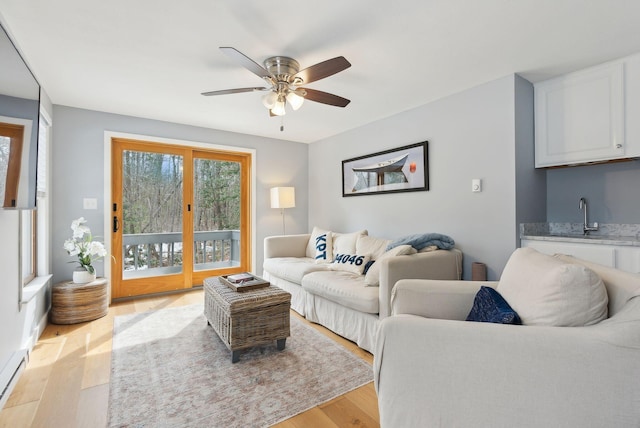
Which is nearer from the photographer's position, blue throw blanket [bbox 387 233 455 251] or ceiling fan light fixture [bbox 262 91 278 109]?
ceiling fan light fixture [bbox 262 91 278 109]

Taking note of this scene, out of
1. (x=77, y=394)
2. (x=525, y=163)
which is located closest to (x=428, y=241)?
(x=525, y=163)

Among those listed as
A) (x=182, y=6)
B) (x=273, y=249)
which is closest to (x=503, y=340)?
(x=182, y=6)

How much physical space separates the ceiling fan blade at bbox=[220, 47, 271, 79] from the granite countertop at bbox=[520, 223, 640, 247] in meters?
2.45

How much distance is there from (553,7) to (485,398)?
2.09 meters

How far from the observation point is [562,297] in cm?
109

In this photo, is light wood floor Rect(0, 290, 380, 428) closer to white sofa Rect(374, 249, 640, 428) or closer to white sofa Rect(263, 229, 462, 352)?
white sofa Rect(263, 229, 462, 352)

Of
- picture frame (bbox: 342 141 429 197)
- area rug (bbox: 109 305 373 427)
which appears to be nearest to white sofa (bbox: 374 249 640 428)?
area rug (bbox: 109 305 373 427)

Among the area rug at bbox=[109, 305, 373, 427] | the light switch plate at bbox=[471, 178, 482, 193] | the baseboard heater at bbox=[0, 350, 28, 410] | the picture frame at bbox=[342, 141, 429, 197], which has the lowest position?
the area rug at bbox=[109, 305, 373, 427]

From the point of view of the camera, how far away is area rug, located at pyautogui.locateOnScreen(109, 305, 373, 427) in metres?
1.64

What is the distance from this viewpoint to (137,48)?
217 centimetres

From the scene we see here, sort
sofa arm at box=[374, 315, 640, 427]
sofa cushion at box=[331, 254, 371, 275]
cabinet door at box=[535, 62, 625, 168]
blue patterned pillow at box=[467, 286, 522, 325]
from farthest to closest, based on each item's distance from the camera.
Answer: sofa cushion at box=[331, 254, 371, 275]
cabinet door at box=[535, 62, 625, 168]
blue patterned pillow at box=[467, 286, 522, 325]
sofa arm at box=[374, 315, 640, 427]

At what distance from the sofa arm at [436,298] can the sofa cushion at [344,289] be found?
0.69 m

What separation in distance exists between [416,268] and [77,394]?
2424mm

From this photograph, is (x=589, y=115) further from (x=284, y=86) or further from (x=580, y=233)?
(x=284, y=86)
